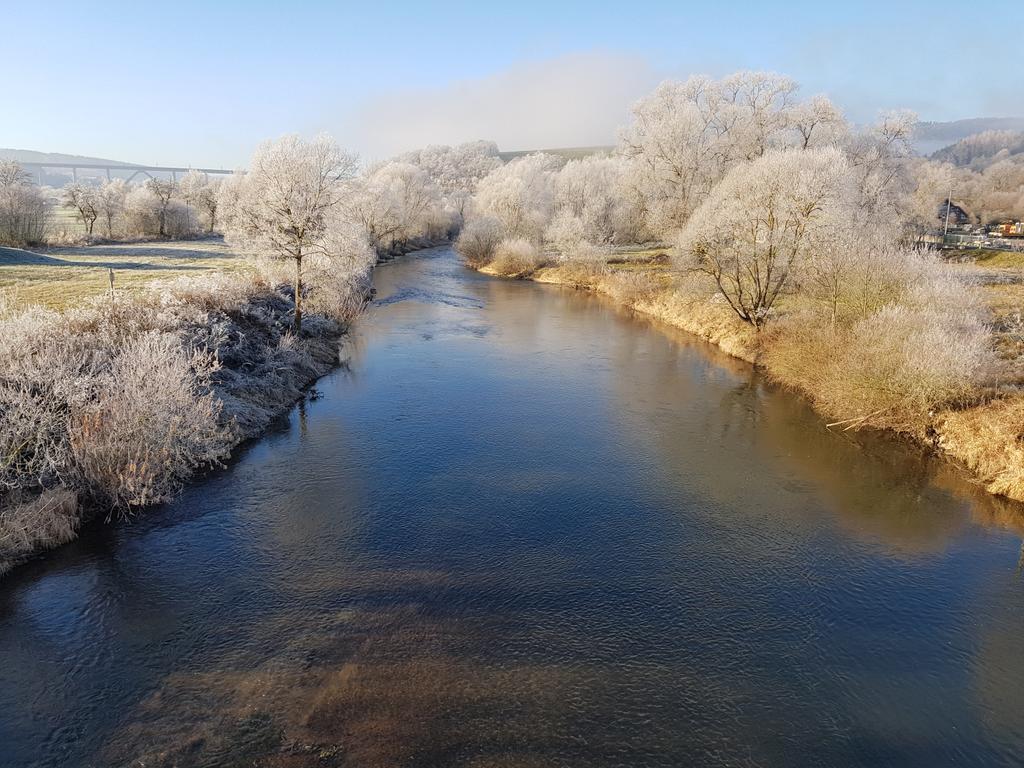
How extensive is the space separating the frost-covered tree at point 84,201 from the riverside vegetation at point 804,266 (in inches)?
1293

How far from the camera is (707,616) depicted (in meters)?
10.8

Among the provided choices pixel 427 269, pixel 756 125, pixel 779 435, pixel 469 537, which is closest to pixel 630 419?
pixel 779 435

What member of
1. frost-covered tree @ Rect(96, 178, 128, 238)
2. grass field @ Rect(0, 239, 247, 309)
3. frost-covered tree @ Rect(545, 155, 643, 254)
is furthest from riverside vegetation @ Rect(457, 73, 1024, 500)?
frost-covered tree @ Rect(96, 178, 128, 238)

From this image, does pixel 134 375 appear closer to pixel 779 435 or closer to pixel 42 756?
pixel 42 756

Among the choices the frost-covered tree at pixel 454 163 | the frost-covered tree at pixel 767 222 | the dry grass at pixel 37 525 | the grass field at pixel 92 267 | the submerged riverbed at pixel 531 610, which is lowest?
the submerged riverbed at pixel 531 610

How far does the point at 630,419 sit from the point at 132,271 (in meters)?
28.0

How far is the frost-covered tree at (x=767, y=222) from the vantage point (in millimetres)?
25611

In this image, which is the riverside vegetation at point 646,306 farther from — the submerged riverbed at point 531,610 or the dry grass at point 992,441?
the submerged riverbed at point 531,610

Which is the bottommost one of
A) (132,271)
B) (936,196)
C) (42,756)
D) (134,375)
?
(42,756)

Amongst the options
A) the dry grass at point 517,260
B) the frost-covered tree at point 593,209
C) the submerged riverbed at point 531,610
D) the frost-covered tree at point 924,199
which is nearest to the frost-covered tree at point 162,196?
the dry grass at point 517,260

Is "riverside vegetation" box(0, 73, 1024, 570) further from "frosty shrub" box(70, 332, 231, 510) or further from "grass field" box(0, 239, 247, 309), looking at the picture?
"grass field" box(0, 239, 247, 309)

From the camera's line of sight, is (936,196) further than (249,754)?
Yes

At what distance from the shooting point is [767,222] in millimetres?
26672

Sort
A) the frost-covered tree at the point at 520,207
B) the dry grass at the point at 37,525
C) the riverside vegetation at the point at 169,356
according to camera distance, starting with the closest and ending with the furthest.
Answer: the dry grass at the point at 37,525
the riverside vegetation at the point at 169,356
the frost-covered tree at the point at 520,207
